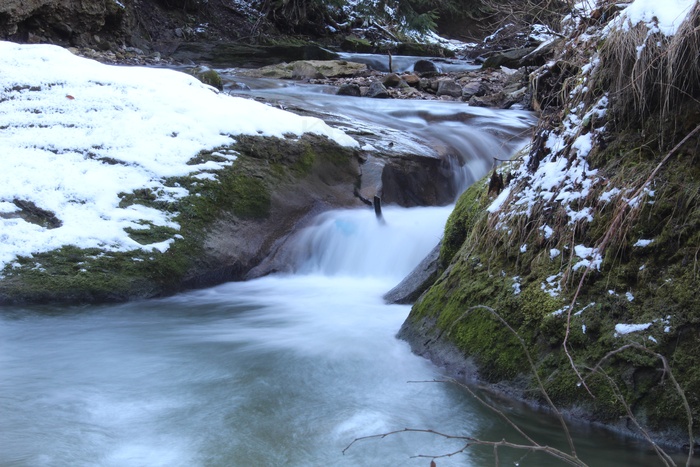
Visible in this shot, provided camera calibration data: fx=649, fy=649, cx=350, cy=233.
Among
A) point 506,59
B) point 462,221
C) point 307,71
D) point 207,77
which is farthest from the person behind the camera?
point 307,71

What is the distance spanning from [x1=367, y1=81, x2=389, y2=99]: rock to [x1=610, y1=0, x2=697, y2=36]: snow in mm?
10587

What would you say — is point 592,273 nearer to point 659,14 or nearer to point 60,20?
point 659,14

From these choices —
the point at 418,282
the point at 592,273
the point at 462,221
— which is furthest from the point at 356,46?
the point at 592,273

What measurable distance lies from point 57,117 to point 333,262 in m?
3.39

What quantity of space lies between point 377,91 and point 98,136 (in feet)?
27.0

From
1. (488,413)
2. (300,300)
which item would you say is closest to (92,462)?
(488,413)

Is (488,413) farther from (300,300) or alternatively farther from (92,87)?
(92,87)

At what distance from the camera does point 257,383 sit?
13.1 ft

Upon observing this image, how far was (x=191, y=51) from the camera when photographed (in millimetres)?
20609

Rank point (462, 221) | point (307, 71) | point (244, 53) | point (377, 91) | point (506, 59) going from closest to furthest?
point (462, 221) → point (377, 91) → point (506, 59) → point (307, 71) → point (244, 53)

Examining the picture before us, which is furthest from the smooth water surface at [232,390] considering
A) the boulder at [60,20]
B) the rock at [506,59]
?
the boulder at [60,20]

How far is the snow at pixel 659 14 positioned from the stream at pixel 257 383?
7.04 feet

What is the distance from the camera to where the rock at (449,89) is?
48.7 feet

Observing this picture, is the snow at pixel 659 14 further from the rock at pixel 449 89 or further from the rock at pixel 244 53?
the rock at pixel 244 53
